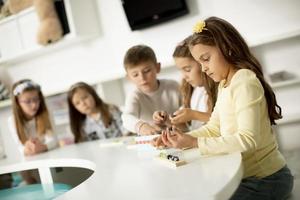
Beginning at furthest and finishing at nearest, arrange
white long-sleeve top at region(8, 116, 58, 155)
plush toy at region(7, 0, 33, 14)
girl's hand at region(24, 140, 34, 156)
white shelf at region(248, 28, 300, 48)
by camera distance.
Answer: plush toy at region(7, 0, 33, 14) < white shelf at region(248, 28, 300, 48) < white long-sleeve top at region(8, 116, 58, 155) < girl's hand at region(24, 140, 34, 156)

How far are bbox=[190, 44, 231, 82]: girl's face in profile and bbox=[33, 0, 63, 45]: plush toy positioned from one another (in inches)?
75.8

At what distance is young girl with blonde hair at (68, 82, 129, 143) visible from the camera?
7.27 ft

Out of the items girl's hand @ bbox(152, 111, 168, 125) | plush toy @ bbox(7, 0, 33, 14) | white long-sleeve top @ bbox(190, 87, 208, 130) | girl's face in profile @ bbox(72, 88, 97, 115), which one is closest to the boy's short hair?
white long-sleeve top @ bbox(190, 87, 208, 130)

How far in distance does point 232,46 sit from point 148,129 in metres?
0.52

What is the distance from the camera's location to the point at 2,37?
317cm

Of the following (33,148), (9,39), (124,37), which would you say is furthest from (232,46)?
(9,39)

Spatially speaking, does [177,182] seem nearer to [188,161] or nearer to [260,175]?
[188,161]

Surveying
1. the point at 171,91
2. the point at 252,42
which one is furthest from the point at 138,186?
the point at 252,42

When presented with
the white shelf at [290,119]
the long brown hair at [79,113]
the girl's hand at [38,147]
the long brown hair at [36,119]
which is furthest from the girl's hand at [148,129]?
the white shelf at [290,119]

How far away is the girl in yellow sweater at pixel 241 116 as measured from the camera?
0.93 m

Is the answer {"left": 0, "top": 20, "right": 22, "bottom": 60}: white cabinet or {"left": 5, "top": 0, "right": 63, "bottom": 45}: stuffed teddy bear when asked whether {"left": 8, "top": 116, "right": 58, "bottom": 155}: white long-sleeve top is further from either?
{"left": 0, "top": 20, "right": 22, "bottom": 60}: white cabinet

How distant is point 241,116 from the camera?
932 millimetres

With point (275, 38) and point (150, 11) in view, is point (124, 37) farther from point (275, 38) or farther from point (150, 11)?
point (275, 38)

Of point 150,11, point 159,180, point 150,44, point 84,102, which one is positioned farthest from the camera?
point 150,44
